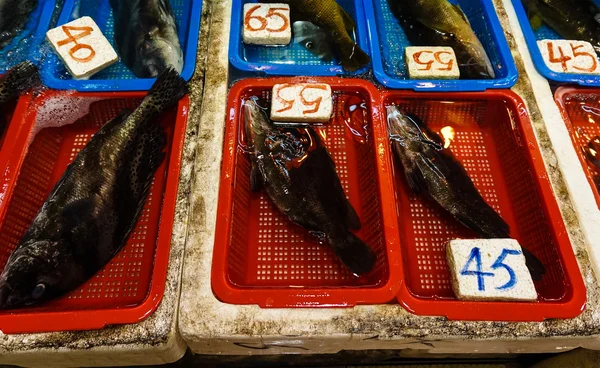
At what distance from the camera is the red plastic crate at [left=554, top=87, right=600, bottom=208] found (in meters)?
2.62

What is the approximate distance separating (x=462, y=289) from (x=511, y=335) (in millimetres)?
292

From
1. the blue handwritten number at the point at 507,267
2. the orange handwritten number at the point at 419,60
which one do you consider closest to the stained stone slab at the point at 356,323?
the blue handwritten number at the point at 507,267

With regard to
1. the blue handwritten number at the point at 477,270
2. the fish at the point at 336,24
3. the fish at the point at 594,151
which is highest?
the fish at the point at 336,24

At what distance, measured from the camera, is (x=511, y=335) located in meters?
1.94

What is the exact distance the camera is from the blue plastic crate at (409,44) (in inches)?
104

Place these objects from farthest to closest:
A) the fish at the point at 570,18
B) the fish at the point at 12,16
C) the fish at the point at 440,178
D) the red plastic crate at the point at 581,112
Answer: the fish at the point at 570,18 → the fish at the point at 12,16 → the red plastic crate at the point at 581,112 → the fish at the point at 440,178

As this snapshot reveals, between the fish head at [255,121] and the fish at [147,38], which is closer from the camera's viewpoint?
the fish head at [255,121]

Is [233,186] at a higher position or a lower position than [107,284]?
higher

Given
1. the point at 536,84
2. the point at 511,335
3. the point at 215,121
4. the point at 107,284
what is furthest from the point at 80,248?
the point at 536,84

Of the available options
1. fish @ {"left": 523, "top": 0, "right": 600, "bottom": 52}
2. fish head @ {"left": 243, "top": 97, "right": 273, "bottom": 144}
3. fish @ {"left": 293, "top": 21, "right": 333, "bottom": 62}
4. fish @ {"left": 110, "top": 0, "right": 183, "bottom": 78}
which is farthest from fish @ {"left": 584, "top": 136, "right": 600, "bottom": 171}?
fish @ {"left": 110, "top": 0, "right": 183, "bottom": 78}

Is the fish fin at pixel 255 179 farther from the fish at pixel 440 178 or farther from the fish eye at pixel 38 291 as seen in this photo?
the fish eye at pixel 38 291

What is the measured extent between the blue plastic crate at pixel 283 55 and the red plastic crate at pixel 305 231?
0.28ft

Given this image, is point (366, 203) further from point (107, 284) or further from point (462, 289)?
point (107, 284)

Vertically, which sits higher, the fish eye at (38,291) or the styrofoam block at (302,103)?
the styrofoam block at (302,103)
